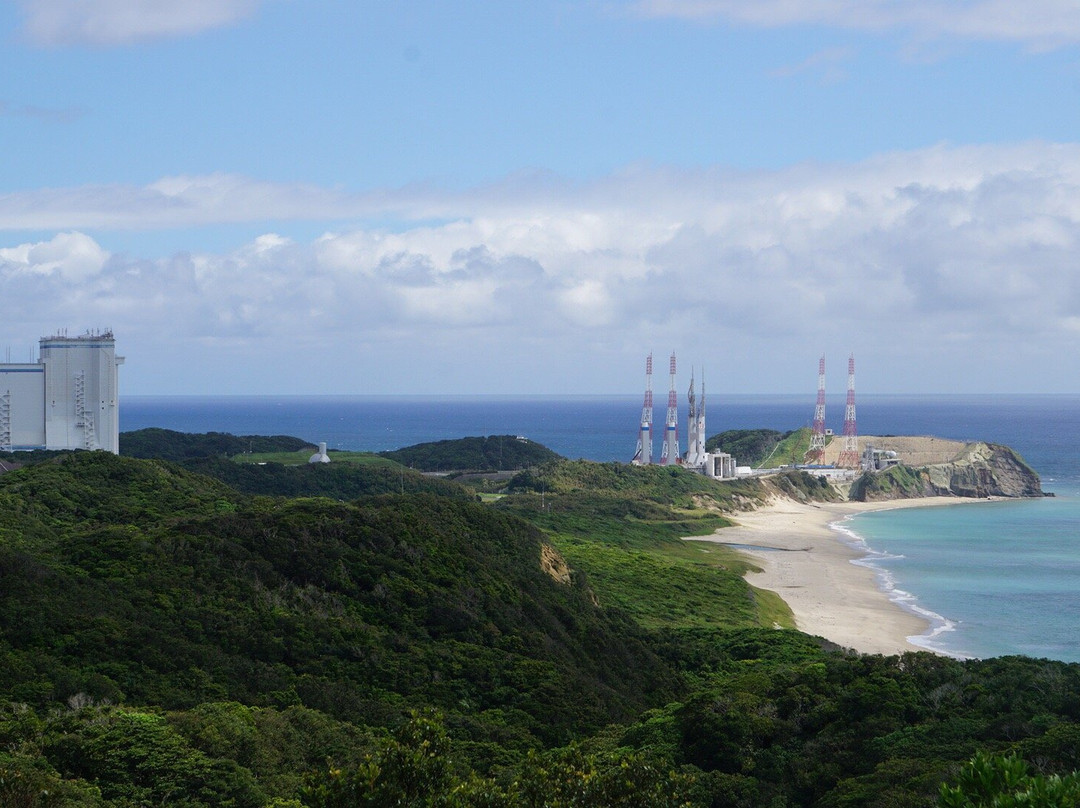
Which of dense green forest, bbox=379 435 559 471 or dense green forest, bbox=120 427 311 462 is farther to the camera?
dense green forest, bbox=379 435 559 471

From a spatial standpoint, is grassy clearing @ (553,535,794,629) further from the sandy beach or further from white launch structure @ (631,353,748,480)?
white launch structure @ (631,353,748,480)

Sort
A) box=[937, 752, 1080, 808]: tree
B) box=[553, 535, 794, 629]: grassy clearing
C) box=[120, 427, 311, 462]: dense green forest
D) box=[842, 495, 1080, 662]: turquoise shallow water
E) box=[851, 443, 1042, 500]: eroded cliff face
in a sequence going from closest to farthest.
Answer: box=[937, 752, 1080, 808]: tree, box=[842, 495, 1080, 662]: turquoise shallow water, box=[553, 535, 794, 629]: grassy clearing, box=[120, 427, 311, 462]: dense green forest, box=[851, 443, 1042, 500]: eroded cliff face

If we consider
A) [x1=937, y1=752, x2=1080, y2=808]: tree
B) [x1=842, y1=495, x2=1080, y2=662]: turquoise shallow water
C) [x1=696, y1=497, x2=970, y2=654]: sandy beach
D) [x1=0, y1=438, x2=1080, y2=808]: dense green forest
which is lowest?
[x1=696, y1=497, x2=970, y2=654]: sandy beach

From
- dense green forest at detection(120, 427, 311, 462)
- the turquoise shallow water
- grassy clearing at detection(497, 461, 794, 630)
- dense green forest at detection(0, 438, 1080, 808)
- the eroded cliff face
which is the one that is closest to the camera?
dense green forest at detection(0, 438, 1080, 808)

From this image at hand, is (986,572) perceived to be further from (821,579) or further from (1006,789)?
(1006,789)

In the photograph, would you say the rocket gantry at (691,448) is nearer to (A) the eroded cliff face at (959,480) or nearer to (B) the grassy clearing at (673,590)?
(A) the eroded cliff face at (959,480)

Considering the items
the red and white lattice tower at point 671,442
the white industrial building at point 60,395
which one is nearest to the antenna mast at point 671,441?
the red and white lattice tower at point 671,442

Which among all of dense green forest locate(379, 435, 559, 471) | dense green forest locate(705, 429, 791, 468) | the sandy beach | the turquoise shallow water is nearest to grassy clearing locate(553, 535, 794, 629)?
the sandy beach
